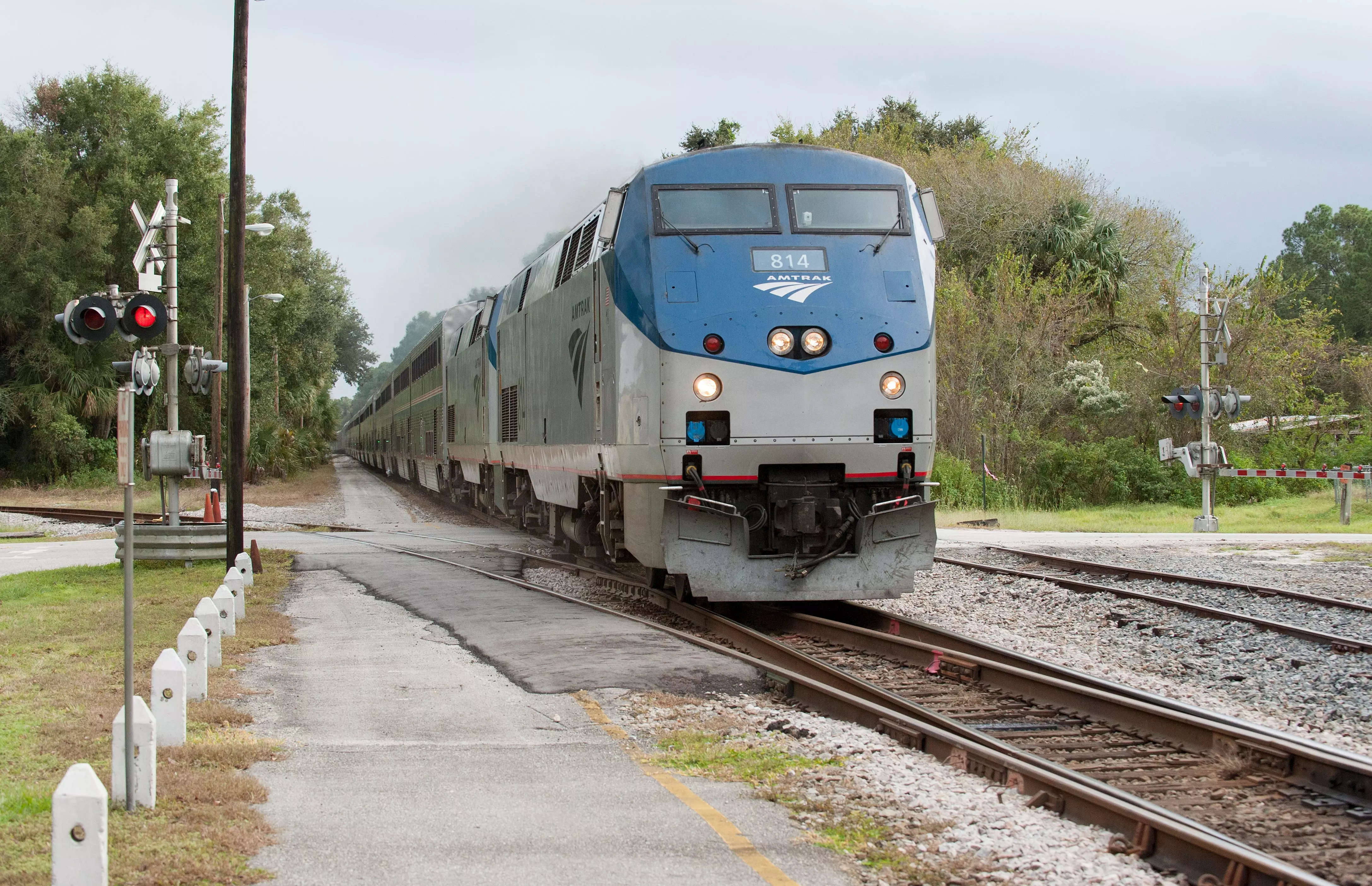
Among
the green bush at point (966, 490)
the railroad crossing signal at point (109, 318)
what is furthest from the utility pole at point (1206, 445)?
the railroad crossing signal at point (109, 318)

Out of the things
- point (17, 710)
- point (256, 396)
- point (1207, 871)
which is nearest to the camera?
point (1207, 871)

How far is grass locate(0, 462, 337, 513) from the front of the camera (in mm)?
33375

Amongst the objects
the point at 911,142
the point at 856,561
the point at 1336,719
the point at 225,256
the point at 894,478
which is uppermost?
the point at 911,142

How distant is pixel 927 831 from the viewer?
5.02 m

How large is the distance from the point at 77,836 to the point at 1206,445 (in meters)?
22.9

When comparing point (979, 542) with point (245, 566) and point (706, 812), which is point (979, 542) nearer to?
point (245, 566)

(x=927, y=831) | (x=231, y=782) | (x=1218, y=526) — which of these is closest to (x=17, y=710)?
(x=231, y=782)

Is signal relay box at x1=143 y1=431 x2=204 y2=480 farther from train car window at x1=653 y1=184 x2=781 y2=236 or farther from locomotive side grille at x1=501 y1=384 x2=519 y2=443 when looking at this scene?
train car window at x1=653 y1=184 x2=781 y2=236

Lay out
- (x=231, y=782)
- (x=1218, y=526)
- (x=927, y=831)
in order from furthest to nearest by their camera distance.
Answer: (x=1218, y=526), (x=231, y=782), (x=927, y=831)

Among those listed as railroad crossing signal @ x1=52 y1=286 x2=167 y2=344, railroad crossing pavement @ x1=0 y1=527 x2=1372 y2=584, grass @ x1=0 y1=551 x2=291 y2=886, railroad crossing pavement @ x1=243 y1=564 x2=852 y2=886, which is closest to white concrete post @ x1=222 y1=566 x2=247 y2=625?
grass @ x1=0 y1=551 x2=291 y2=886

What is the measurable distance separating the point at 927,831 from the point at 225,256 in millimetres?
36438

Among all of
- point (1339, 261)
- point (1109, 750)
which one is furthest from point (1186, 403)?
point (1339, 261)

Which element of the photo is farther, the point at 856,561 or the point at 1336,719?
the point at 856,561

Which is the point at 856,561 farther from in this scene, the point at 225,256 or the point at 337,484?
the point at 337,484
